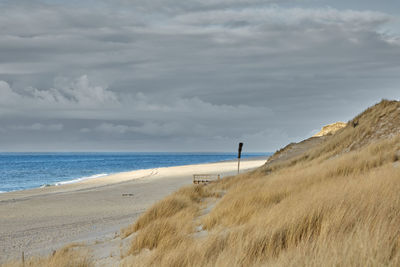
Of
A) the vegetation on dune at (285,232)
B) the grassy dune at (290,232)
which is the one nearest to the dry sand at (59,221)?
the vegetation on dune at (285,232)

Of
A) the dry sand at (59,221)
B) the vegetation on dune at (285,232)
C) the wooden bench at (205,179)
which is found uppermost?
the vegetation on dune at (285,232)

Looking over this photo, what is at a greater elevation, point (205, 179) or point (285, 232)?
point (285, 232)

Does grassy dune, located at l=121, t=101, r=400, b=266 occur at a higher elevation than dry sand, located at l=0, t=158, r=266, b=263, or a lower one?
higher

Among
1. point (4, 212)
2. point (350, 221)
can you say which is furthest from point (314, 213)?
point (4, 212)

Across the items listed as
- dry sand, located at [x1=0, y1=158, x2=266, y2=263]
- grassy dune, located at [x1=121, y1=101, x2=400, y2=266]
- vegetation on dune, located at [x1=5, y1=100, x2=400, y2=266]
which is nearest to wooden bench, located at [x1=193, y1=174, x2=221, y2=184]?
dry sand, located at [x1=0, y1=158, x2=266, y2=263]

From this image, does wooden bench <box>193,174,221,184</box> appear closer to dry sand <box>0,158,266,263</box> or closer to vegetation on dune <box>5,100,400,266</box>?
dry sand <box>0,158,266,263</box>

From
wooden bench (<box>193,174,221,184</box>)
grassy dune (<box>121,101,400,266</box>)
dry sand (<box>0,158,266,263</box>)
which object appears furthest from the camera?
wooden bench (<box>193,174,221,184</box>)

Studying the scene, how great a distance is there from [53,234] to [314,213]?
13541 mm

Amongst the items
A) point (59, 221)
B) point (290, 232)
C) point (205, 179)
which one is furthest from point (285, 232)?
point (205, 179)

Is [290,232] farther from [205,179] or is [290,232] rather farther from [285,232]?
[205,179]

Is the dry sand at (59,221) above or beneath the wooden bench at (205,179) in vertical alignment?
beneath

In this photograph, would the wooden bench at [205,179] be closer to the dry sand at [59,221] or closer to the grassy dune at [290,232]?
the dry sand at [59,221]

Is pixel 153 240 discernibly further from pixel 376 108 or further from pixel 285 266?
pixel 376 108

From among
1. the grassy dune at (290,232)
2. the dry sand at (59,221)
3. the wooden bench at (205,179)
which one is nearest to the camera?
the grassy dune at (290,232)
